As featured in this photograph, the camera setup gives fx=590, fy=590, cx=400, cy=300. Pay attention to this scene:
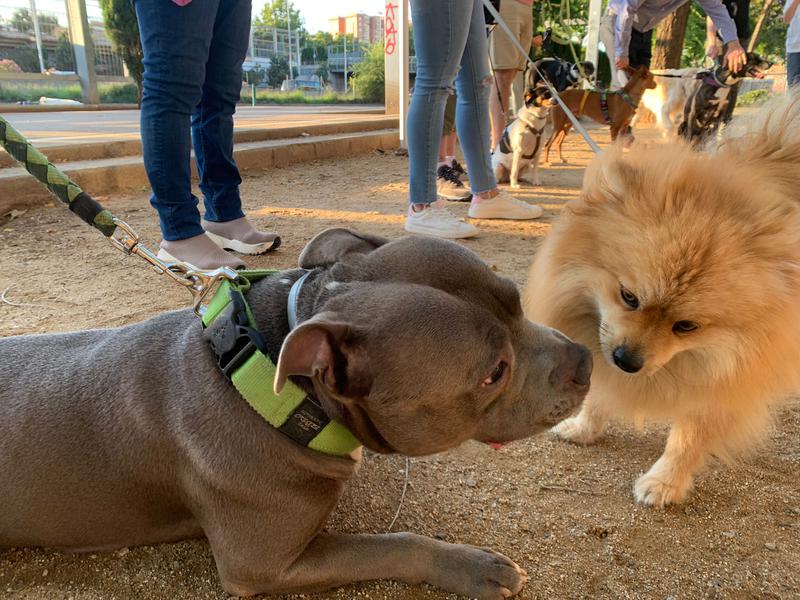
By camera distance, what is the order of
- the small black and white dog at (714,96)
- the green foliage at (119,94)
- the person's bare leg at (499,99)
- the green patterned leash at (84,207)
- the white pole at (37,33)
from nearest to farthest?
1. the green patterned leash at (84,207)
2. the person's bare leg at (499,99)
3. the small black and white dog at (714,96)
4. the green foliage at (119,94)
5. the white pole at (37,33)

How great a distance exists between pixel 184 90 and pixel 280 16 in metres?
93.6

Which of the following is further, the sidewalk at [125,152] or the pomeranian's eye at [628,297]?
the sidewalk at [125,152]

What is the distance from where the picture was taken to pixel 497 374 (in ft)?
5.25

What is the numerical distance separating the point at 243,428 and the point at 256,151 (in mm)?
7450

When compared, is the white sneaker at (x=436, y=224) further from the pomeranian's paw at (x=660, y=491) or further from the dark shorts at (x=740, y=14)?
the dark shorts at (x=740, y=14)

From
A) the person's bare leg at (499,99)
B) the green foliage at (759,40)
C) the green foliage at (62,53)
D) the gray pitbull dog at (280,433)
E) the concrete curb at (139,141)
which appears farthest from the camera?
the green foliage at (62,53)

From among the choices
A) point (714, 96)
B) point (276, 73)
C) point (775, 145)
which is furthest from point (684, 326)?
point (276, 73)

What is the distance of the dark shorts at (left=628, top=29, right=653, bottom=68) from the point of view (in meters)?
9.32

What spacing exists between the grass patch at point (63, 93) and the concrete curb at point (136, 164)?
932 inches

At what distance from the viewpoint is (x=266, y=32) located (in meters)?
84.9

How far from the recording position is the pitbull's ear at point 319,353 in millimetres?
1317

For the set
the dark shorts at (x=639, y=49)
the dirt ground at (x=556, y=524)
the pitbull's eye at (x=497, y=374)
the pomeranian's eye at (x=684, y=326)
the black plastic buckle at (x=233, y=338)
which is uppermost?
the dark shorts at (x=639, y=49)

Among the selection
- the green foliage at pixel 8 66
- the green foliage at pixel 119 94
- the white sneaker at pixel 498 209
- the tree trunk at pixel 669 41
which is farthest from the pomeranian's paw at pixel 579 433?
the green foliage at pixel 8 66

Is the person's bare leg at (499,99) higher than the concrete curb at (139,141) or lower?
higher
